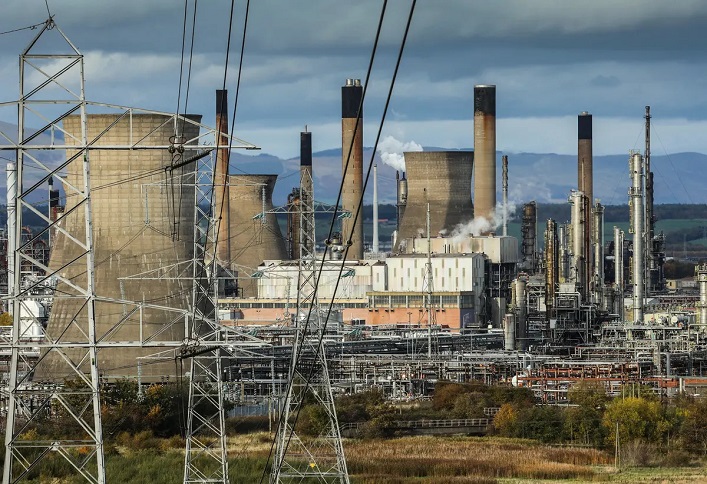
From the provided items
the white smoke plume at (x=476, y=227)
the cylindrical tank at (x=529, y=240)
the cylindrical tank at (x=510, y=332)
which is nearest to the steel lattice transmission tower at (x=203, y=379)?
the cylindrical tank at (x=510, y=332)

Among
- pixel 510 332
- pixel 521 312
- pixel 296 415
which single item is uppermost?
pixel 521 312

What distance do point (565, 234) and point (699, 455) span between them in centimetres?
Answer: 3236

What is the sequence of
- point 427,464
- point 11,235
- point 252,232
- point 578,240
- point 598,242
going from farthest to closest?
point 252,232 < point 598,242 < point 578,240 < point 11,235 < point 427,464

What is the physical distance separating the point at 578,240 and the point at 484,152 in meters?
9.86

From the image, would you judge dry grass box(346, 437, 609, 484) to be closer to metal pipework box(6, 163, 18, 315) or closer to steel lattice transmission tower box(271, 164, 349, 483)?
steel lattice transmission tower box(271, 164, 349, 483)

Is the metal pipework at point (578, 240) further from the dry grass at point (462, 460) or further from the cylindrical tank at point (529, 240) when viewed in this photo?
the dry grass at point (462, 460)

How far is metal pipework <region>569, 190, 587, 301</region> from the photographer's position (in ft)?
161

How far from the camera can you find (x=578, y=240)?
5000 centimetres

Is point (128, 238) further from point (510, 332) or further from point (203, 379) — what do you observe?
point (510, 332)

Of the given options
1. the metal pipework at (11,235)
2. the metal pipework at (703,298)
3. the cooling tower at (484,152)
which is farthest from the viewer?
the cooling tower at (484,152)

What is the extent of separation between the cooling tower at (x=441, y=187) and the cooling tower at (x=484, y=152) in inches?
24.9

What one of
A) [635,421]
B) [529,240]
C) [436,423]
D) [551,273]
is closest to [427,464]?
[635,421]

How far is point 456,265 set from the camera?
52.1 metres

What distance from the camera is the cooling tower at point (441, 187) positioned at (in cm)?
5931
